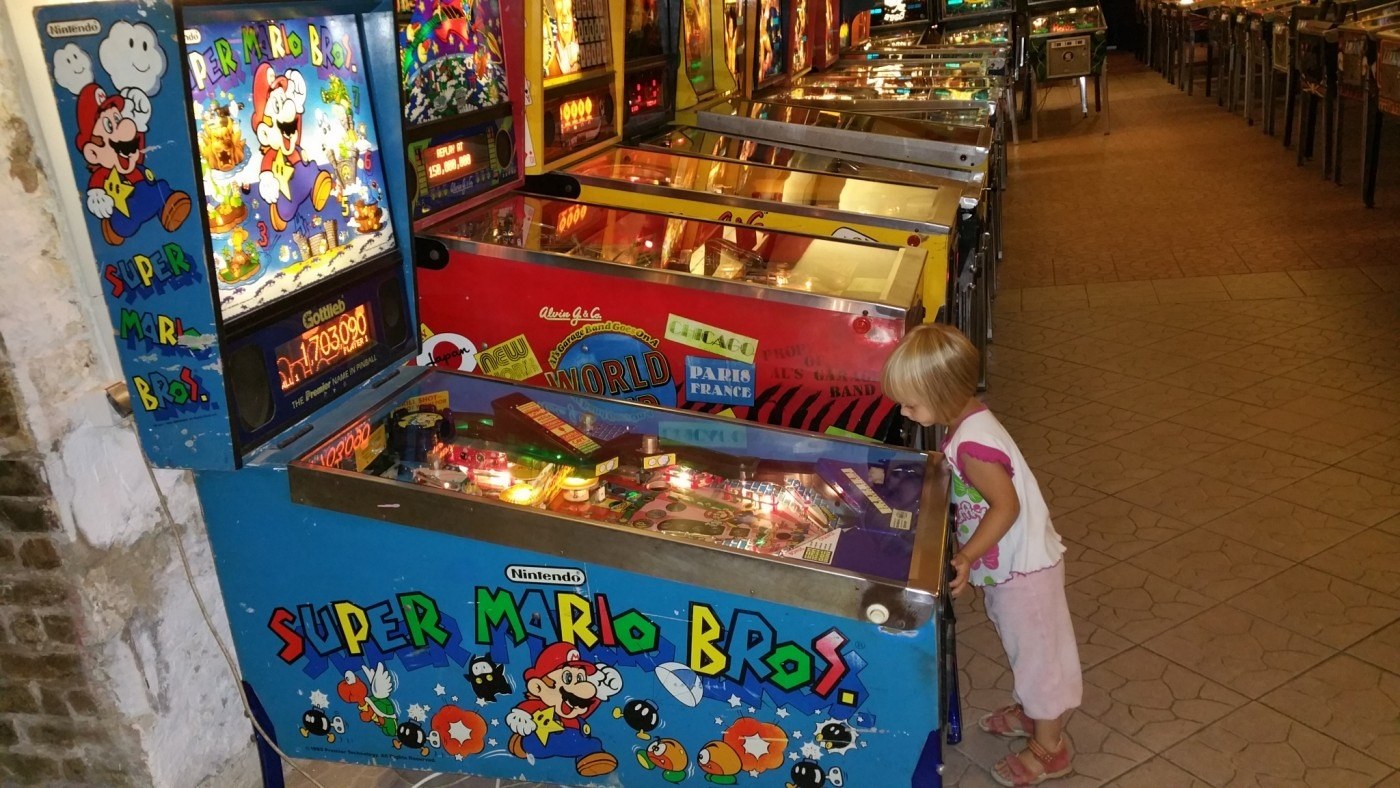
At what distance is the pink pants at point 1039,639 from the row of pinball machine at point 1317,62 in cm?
498

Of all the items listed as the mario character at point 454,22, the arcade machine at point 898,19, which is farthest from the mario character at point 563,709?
the arcade machine at point 898,19

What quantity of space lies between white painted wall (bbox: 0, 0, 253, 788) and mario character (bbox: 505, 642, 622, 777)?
2.49 feet

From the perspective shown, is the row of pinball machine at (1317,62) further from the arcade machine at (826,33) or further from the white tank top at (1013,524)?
the white tank top at (1013,524)

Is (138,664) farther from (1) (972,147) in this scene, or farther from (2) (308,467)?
(1) (972,147)

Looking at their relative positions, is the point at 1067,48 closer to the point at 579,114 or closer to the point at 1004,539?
the point at 579,114

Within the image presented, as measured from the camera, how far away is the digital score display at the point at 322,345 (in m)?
1.96

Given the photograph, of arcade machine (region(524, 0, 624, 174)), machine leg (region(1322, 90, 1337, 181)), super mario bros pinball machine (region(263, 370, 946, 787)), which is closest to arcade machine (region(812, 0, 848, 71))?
machine leg (region(1322, 90, 1337, 181))

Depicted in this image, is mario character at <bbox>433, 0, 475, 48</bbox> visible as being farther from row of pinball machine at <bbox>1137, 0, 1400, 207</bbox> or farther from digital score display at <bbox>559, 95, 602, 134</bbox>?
row of pinball machine at <bbox>1137, 0, 1400, 207</bbox>

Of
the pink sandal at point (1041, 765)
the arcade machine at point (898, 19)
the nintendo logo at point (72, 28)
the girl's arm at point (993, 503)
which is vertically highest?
the arcade machine at point (898, 19)

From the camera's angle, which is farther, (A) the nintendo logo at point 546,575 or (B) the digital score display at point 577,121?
(B) the digital score display at point 577,121

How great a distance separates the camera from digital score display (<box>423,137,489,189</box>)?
252 centimetres

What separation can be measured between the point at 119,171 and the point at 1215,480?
10.8 feet

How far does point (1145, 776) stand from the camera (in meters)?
2.35

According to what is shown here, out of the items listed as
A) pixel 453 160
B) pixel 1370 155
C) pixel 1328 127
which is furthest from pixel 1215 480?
pixel 1328 127
